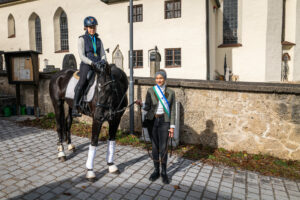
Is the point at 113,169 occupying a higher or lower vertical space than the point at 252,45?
lower

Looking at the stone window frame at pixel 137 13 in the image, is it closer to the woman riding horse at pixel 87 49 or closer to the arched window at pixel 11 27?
the woman riding horse at pixel 87 49

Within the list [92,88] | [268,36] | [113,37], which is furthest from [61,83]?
[268,36]

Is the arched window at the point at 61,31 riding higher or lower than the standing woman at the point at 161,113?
higher

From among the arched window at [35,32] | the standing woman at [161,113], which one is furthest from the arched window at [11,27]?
the standing woman at [161,113]

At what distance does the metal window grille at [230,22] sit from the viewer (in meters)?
24.8

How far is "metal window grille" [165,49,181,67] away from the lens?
19.3 meters

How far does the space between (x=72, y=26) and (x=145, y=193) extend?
2433cm

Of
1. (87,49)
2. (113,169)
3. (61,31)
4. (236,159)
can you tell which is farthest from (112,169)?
(61,31)

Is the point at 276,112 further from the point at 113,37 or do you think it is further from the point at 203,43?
the point at 113,37

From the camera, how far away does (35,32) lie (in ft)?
91.1

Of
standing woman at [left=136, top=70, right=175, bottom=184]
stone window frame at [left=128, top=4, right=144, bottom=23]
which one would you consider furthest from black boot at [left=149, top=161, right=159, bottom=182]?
stone window frame at [left=128, top=4, right=144, bottom=23]

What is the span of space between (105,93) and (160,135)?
1.26 metres

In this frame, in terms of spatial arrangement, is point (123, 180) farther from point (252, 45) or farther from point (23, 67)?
point (252, 45)

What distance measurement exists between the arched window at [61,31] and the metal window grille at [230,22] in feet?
59.0
